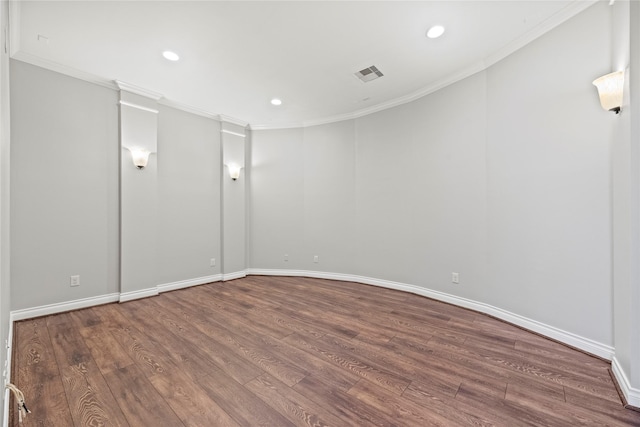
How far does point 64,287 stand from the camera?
3.13 meters

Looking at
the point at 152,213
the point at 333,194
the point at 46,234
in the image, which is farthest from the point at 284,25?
the point at 46,234

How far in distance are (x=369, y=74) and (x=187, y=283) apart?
422 centimetres

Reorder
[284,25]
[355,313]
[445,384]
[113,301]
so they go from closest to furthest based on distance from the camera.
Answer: [445,384] → [284,25] → [355,313] → [113,301]

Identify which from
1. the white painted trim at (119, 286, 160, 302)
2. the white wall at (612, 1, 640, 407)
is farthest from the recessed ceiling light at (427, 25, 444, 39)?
the white painted trim at (119, 286, 160, 302)

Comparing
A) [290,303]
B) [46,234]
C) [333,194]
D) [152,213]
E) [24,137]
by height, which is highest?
[24,137]

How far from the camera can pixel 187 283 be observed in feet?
13.9

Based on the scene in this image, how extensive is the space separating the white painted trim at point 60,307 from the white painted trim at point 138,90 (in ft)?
9.30

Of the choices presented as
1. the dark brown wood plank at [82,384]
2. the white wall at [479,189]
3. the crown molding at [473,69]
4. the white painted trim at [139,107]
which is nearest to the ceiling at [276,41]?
the crown molding at [473,69]

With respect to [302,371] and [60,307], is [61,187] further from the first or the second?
[302,371]

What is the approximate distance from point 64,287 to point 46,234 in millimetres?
680

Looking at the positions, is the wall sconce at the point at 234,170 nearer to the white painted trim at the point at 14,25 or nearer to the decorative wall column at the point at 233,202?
the decorative wall column at the point at 233,202

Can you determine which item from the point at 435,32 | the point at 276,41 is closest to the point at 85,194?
the point at 276,41

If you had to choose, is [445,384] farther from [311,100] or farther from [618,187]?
[311,100]

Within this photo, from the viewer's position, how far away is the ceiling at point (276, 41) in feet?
7.30
